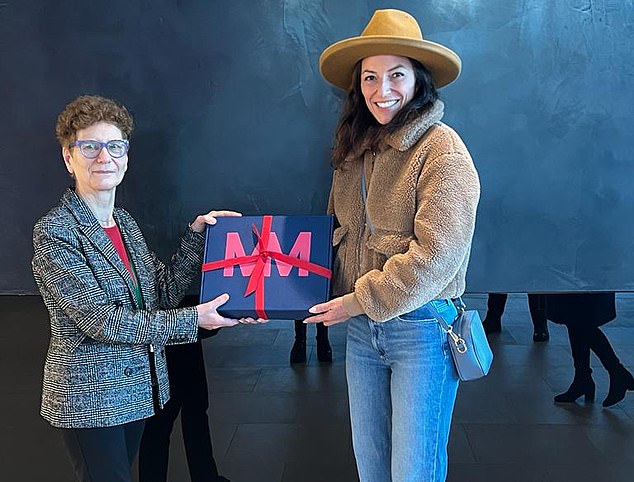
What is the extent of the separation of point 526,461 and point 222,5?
1625mm

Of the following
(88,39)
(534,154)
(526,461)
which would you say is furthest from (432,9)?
(526,461)

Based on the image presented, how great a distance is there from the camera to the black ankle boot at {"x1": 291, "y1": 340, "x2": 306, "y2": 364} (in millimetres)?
1849

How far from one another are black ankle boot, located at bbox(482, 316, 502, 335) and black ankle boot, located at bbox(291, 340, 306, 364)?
522 mm

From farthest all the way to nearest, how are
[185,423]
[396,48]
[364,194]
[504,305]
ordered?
[185,423]
[504,305]
[364,194]
[396,48]

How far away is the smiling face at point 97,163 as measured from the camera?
1436mm

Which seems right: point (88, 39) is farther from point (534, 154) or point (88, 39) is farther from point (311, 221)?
point (534, 154)

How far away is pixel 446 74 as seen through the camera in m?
1.46

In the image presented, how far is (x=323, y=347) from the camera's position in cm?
184

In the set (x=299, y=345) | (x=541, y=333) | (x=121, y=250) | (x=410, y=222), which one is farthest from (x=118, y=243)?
(x=541, y=333)

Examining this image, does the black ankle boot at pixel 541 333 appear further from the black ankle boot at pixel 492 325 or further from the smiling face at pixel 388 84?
the smiling face at pixel 388 84

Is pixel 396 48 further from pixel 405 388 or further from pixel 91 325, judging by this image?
pixel 91 325

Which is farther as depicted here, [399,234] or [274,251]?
[274,251]

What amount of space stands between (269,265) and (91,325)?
1.38ft

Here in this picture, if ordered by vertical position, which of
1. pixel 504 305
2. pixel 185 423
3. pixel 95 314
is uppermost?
pixel 95 314
